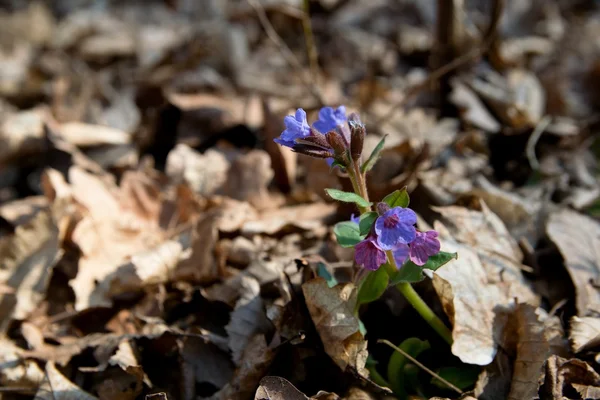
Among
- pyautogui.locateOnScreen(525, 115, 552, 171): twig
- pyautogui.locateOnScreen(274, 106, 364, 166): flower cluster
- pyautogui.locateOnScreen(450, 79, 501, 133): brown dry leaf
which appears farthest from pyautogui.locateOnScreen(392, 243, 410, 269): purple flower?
pyautogui.locateOnScreen(450, 79, 501, 133): brown dry leaf

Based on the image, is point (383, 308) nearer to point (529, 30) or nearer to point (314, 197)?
point (314, 197)

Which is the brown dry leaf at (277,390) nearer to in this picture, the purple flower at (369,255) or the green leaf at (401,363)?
the green leaf at (401,363)

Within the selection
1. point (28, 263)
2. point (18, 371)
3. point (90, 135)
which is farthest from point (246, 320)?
point (90, 135)

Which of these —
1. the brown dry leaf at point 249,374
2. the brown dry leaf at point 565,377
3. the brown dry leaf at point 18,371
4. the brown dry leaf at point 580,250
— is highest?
the brown dry leaf at point 580,250

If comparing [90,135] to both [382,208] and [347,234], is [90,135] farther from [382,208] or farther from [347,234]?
[382,208]

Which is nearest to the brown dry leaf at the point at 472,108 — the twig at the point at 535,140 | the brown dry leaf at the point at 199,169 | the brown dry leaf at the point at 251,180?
the twig at the point at 535,140
